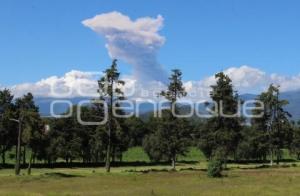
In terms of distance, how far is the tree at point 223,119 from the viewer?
89.5 m

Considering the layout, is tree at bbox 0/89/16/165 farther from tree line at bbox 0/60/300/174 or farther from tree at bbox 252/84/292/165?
tree at bbox 252/84/292/165

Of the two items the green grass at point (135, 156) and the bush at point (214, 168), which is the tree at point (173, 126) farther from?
the green grass at point (135, 156)

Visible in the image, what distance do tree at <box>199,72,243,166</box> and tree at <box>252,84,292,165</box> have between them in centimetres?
1147

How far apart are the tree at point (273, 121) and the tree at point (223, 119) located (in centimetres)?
1147

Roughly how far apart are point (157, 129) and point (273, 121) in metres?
22.7

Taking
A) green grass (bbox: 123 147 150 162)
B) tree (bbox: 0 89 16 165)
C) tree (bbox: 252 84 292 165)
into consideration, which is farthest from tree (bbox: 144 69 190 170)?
green grass (bbox: 123 147 150 162)

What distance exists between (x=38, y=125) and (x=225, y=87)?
31317 millimetres

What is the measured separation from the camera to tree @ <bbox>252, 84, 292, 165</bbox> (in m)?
101

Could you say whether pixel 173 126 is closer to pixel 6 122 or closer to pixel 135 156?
pixel 6 122

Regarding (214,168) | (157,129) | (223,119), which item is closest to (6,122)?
(157,129)

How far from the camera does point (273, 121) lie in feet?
333

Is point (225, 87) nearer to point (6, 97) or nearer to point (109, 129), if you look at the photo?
point (109, 129)

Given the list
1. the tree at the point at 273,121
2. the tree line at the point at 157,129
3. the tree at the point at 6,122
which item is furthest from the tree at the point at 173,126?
the tree at the point at 6,122

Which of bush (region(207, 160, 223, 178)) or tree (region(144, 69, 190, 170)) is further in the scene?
tree (region(144, 69, 190, 170))
